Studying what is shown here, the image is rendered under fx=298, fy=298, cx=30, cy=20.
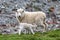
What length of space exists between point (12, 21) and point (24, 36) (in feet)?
15.2

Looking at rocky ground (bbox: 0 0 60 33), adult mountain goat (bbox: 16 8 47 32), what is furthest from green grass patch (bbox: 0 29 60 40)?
rocky ground (bbox: 0 0 60 33)

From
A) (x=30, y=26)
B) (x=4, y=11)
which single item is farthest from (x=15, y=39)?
(x=4, y=11)

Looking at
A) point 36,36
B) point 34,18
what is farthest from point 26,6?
point 36,36

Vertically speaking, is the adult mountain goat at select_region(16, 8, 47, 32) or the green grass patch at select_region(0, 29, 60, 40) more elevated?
the adult mountain goat at select_region(16, 8, 47, 32)

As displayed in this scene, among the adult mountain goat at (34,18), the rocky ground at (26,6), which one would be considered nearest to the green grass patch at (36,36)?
the adult mountain goat at (34,18)

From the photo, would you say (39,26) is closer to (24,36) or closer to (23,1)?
(24,36)

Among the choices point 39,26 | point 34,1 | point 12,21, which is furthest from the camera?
point 34,1

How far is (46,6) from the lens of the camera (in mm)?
22203

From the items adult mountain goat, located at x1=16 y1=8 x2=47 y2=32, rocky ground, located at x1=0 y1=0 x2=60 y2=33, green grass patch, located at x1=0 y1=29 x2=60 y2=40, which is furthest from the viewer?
rocky ground, located at x1=0 y1=0 x2=60 y2=33

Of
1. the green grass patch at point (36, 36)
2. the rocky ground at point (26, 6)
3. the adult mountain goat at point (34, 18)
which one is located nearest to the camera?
the green grass patch at point (36, 36)

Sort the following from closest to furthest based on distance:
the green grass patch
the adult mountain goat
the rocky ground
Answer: the green grass patch < the adult mountain goat < the rocky ground

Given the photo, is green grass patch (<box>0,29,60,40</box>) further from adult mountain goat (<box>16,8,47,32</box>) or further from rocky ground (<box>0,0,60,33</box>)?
rocky ground (<box>0,0,60,33</box>)

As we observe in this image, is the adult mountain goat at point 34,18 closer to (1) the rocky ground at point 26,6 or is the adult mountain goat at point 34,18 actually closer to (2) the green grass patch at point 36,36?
(2) the green grass patch at point 36,36

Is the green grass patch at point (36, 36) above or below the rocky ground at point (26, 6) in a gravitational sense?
below
